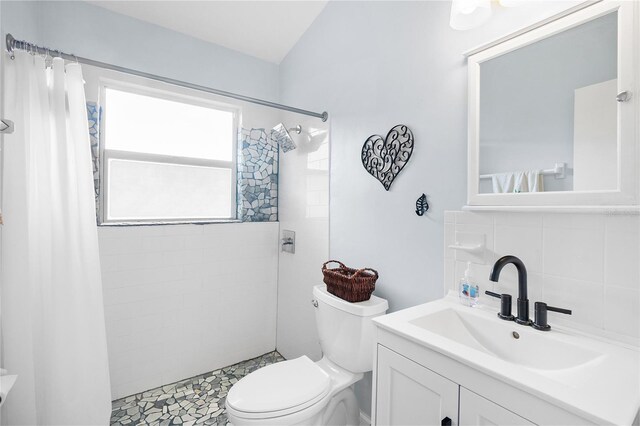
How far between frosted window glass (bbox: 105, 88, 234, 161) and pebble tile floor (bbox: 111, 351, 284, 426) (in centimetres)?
165

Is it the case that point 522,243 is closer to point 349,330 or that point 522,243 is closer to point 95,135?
point 349,330

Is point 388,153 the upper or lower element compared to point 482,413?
upper

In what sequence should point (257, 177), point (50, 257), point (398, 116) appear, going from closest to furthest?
point (50, 257) < point (398, 116) < point (257, 177)

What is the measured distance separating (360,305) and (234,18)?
83.1 inches

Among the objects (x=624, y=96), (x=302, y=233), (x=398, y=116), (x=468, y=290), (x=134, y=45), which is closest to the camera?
(x=624, y=96)

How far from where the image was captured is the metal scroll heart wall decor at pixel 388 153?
5.02 feet

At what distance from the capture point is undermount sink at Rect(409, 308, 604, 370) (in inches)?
35.6

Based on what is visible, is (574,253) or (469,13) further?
(469,13)

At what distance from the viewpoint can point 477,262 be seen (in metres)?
1.22

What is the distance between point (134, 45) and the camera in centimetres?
209

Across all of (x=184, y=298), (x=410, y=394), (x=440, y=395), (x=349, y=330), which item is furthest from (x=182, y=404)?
(x=440, y=395)

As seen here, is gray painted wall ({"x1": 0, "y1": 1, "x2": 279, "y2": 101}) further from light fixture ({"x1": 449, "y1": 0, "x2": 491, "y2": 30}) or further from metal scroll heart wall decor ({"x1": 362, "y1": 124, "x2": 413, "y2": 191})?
light fixture ({"x1": 449, "y1": 0, "x2": 491, "y2": 30})

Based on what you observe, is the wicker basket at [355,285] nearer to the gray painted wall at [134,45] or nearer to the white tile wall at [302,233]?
the white tile wall at [302,233]

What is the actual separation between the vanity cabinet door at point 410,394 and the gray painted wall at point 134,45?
6.81ft
